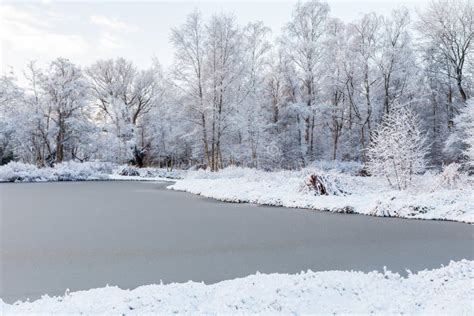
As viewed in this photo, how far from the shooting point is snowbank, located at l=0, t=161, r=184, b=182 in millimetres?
26594

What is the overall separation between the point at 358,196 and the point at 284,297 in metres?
9.82

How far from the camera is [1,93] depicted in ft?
113

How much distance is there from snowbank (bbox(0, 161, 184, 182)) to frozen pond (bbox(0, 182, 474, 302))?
1774 centimetres

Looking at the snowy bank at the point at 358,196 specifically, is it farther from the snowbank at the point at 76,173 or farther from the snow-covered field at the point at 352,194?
the snowbank at the point at 76,173

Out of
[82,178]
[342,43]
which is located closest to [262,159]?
[342,43]

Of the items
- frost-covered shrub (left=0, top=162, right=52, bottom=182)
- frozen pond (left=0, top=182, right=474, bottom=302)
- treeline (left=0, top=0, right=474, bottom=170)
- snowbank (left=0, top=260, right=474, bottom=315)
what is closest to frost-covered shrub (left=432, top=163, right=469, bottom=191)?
frozen pond (left=0, top=182, right=474, bottom=302)

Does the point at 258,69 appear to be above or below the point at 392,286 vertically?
above

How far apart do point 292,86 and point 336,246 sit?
2594 centimetres

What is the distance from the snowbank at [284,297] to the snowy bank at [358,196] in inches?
251

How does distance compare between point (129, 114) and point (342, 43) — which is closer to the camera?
point (342, 43)

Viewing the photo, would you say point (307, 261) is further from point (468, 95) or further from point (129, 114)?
point (129, 114)

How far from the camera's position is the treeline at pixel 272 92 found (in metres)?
26.1

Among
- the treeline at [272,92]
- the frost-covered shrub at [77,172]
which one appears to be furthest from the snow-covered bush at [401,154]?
the frost-covered shrub at [77,172]

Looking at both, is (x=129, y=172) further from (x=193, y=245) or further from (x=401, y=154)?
(x=193, y=245)
